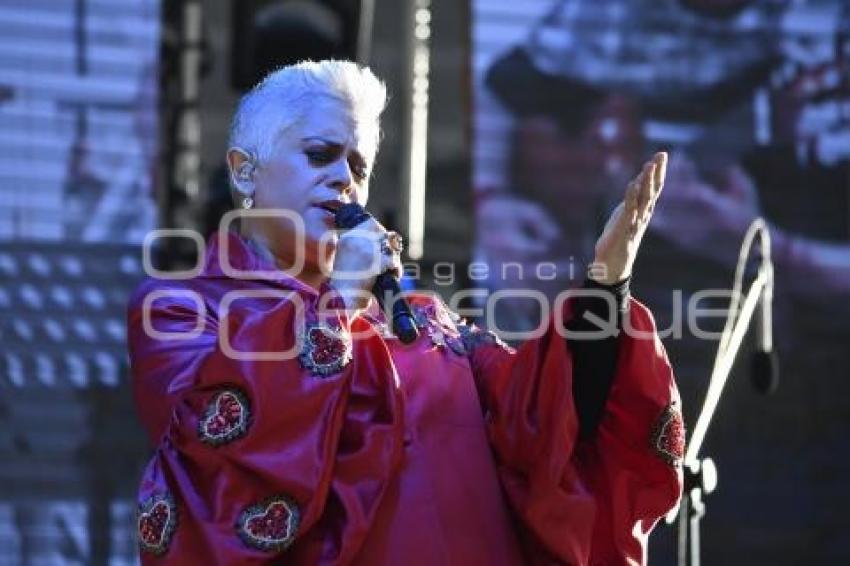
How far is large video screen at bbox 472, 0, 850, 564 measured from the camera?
15.7ft

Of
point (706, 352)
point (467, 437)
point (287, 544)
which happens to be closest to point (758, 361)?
point (706, 352)

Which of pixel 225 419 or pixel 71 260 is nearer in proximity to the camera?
pixel 225 419

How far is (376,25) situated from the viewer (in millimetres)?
4898

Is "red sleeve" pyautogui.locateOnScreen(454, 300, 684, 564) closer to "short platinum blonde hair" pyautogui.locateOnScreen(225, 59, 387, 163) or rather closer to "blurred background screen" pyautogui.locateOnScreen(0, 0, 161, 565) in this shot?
"short platinum blonde hair" pyautogui.locateOnScreen(225, 59, 387, 163)

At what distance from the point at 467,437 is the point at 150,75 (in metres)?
2.76

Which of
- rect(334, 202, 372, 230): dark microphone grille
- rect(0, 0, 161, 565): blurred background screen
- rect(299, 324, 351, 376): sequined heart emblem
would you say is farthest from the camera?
rect(0, 0, 161, 565): blurred background screen

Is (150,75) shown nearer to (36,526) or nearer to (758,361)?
(36,526)

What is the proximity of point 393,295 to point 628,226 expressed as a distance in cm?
33

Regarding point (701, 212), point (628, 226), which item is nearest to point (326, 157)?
point (628, 226)

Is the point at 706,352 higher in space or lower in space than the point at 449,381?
lower

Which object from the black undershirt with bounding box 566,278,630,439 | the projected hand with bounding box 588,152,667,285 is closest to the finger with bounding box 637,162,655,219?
the projected hand with bounding box 588,152,667,285

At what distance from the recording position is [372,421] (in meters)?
2.20

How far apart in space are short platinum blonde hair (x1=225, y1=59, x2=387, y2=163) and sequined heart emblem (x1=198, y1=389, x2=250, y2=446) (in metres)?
0.48

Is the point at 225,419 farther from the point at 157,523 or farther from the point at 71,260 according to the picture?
the point at 71,260
